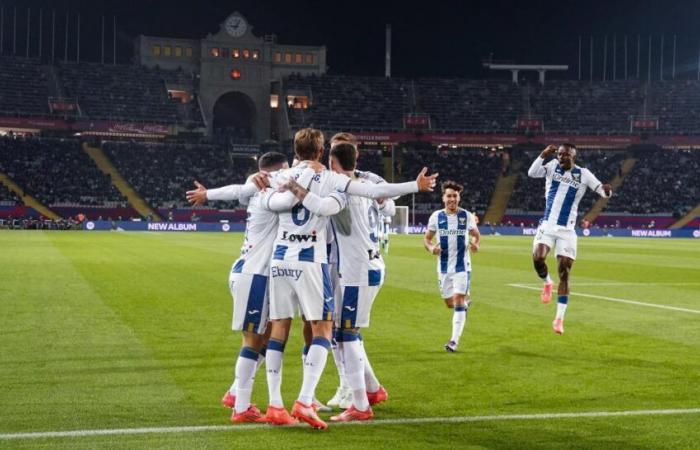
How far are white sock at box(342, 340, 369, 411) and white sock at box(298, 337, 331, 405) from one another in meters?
0.33

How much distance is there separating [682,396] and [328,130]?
8160cm

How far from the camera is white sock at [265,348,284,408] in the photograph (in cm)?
812

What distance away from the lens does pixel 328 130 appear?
9019cm

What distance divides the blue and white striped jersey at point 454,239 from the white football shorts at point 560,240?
217 cm

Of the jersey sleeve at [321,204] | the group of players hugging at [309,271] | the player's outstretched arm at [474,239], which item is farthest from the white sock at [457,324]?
the jersey sleeve at [321,204]

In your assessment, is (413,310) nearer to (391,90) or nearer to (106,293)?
(106,293)

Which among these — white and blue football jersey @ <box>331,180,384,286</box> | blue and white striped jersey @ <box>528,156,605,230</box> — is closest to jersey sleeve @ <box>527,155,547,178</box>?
blue and white striped jersey @ <box>528,156,605,230</box>

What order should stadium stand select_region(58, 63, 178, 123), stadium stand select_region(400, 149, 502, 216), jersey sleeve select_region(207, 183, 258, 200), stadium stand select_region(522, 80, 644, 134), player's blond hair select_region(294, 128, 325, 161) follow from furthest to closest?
stadium stand select_region(522, 80, 644, 134) < stadium stand select_region(58, 63, 178, 123) < stadium stand select_region(400, 149, 502, 216) < jersey sleeve select_region(207, 183, 258, 200) < player's blond hair select_region(294, 128, 325, 161)

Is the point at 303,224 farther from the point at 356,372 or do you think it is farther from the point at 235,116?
the point at 235,116

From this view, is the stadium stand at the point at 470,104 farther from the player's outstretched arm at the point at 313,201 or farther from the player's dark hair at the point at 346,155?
the player's outstretched arm at the point at 313,201

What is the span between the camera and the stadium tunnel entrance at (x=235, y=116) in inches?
3693

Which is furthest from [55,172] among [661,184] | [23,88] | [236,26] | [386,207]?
[386,207]

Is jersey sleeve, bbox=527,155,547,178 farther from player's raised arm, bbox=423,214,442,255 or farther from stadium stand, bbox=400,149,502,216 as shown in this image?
stadium stand, bbox=400,149,502,216

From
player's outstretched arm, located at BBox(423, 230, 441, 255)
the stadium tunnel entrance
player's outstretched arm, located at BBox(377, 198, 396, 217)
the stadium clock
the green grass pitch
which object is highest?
the stadium clock
